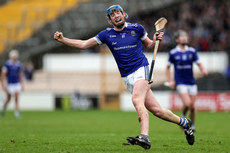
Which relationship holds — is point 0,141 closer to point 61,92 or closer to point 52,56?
point 61,92

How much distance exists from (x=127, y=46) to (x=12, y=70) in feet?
45.2

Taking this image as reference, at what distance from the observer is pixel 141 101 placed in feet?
29.6

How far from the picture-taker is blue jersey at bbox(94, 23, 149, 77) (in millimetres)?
9328

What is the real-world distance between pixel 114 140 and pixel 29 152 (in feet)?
9.08

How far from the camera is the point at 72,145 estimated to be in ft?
32.7

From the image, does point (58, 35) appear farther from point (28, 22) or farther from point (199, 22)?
point (28, 22)

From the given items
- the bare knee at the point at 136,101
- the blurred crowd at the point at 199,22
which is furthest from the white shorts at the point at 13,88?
the bare knee at the point at 136,101

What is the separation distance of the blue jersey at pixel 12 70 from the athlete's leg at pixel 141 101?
13.8 meters

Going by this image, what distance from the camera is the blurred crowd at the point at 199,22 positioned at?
31.6 meters

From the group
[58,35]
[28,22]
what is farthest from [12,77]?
[58,35]

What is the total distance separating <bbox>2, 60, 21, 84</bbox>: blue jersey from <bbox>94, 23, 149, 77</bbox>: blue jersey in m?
13.4

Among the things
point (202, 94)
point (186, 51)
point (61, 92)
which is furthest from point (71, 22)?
point (186, 51)

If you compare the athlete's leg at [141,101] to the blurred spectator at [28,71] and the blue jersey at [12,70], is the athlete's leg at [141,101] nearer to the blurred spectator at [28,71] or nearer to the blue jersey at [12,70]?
the blue jersey at [12,70]

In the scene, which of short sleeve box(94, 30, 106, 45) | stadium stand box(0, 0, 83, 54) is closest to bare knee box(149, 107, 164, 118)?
short sleeve box(94, 30, 106, 45)
